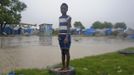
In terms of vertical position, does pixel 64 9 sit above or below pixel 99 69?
above

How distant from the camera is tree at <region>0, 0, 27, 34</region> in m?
42.8

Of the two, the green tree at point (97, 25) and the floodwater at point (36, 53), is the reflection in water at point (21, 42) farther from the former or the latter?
the green tree at point (97, 25)

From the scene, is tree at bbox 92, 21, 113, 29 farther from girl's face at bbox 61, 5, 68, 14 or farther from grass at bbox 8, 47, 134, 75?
girl's face at bbox 61, 5, 68, 14

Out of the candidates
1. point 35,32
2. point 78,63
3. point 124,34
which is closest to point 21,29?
point 35,32

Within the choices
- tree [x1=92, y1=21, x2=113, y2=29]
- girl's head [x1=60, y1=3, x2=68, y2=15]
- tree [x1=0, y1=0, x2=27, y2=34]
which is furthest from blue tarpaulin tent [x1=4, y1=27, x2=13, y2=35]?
girl's head [x1=60, y1=3, x2=68, y2=15]

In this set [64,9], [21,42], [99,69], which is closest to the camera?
[64,9]

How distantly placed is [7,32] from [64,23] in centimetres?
4095

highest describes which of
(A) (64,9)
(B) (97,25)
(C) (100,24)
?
(A) (64,9)

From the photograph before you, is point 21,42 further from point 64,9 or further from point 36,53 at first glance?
point 64,9

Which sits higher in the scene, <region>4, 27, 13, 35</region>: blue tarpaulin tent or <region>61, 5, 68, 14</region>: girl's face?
<region>61, 5, 68, 14</region>: girl's face

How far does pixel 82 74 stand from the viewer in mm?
7469

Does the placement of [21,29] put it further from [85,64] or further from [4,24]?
[85,64]

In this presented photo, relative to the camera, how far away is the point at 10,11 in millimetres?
44656

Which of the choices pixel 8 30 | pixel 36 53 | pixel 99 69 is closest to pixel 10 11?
pixel 8 30
